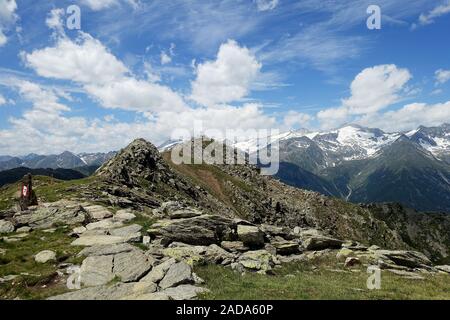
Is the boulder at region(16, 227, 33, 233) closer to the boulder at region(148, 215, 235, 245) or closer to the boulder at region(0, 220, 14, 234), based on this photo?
the boulder at region(0, 220, 14, 234)

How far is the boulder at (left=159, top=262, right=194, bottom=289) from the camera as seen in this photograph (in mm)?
25312

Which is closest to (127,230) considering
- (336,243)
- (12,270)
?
(12,270)

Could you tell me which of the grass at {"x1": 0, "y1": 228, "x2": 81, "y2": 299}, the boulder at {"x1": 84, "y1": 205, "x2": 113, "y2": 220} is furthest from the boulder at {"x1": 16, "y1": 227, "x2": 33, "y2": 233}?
the boulder at {"x1": 84, "y1": 205, "x2": 113, "y2": 220}

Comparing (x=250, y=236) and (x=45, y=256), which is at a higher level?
(x=45, y=256)

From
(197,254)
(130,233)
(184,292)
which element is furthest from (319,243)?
(184,292)

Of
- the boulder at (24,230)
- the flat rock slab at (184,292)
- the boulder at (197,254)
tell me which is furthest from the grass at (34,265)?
the boulder at (197,254)

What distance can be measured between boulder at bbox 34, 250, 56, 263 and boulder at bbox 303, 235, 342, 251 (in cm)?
2775

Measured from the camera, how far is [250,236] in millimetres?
42531

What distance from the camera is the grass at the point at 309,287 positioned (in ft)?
81.3

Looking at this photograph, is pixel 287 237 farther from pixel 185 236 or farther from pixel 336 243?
pixel 185 236

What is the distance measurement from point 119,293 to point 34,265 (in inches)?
392

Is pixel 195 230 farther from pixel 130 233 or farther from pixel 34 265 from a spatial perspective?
pixel 34 265

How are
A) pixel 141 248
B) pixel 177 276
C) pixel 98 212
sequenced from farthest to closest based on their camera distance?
pixel 98 212 → pixel 141 248 → pixel 177 276
